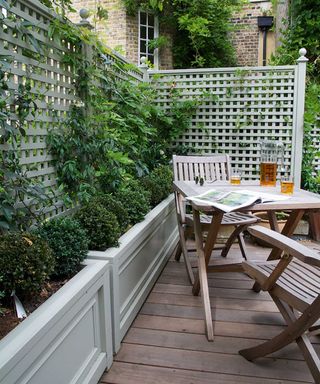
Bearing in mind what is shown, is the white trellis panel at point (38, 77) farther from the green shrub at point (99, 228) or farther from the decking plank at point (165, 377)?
the decking plank at point (165, 377)

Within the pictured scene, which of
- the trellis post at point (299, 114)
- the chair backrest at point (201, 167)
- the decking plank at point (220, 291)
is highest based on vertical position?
the trellis post at point (299, 114)

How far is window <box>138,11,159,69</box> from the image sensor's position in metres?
8.15

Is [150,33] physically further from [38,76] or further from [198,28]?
[38,76]

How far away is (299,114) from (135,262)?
2878mm

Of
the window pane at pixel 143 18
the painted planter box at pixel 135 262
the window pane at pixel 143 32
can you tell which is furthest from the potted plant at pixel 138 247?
the window pane at pixel 143 18

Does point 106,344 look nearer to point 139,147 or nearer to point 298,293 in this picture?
point 298,293

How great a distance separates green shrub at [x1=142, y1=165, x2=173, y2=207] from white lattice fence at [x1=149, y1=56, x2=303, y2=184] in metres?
0.86

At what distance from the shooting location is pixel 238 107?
4.27m

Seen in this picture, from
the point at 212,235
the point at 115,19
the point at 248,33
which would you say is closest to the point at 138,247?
the point at 212,235

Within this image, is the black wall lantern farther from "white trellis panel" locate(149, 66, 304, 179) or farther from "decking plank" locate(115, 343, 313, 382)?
"decking plank" locate(115, 343, 313, 382)

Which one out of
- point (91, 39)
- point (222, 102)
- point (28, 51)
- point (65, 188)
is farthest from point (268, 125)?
point (28, 51)

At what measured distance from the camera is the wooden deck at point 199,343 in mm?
1679

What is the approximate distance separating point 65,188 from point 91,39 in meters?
1.02

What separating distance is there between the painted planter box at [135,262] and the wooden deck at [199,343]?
0.30 feet
